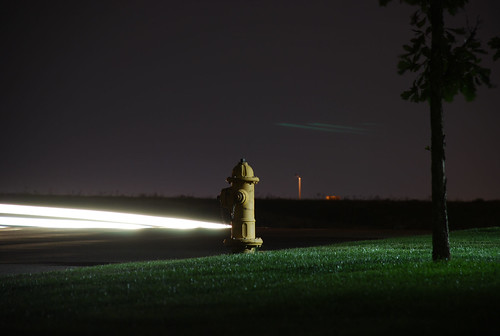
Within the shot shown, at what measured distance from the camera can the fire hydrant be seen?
13.6 meters

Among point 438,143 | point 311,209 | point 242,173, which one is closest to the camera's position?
point 438,143

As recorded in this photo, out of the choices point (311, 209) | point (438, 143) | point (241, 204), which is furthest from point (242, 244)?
point (311, 209)

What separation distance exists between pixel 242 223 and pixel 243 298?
6.56 m

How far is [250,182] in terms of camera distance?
1380 centimetres

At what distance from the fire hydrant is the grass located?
3202 millimetres

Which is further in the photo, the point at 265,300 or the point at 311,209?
the point at 311,209

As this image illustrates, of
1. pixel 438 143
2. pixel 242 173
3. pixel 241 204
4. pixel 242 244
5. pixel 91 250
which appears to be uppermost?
pixel 438 143

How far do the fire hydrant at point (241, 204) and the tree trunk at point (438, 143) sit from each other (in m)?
4.52

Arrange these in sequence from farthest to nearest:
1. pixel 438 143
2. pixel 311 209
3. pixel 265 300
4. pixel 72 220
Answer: pixel 311 209, pixel 72 220, pixel 438 143, pixel 265 300

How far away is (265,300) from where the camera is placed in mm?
7023

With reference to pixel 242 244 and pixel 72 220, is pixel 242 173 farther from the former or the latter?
pixel 72 220

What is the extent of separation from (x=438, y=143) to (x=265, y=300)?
5.19 metres

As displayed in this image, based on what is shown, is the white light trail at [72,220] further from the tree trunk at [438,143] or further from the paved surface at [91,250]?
the tree trunk at [438,143]

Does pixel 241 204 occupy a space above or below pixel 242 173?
below
